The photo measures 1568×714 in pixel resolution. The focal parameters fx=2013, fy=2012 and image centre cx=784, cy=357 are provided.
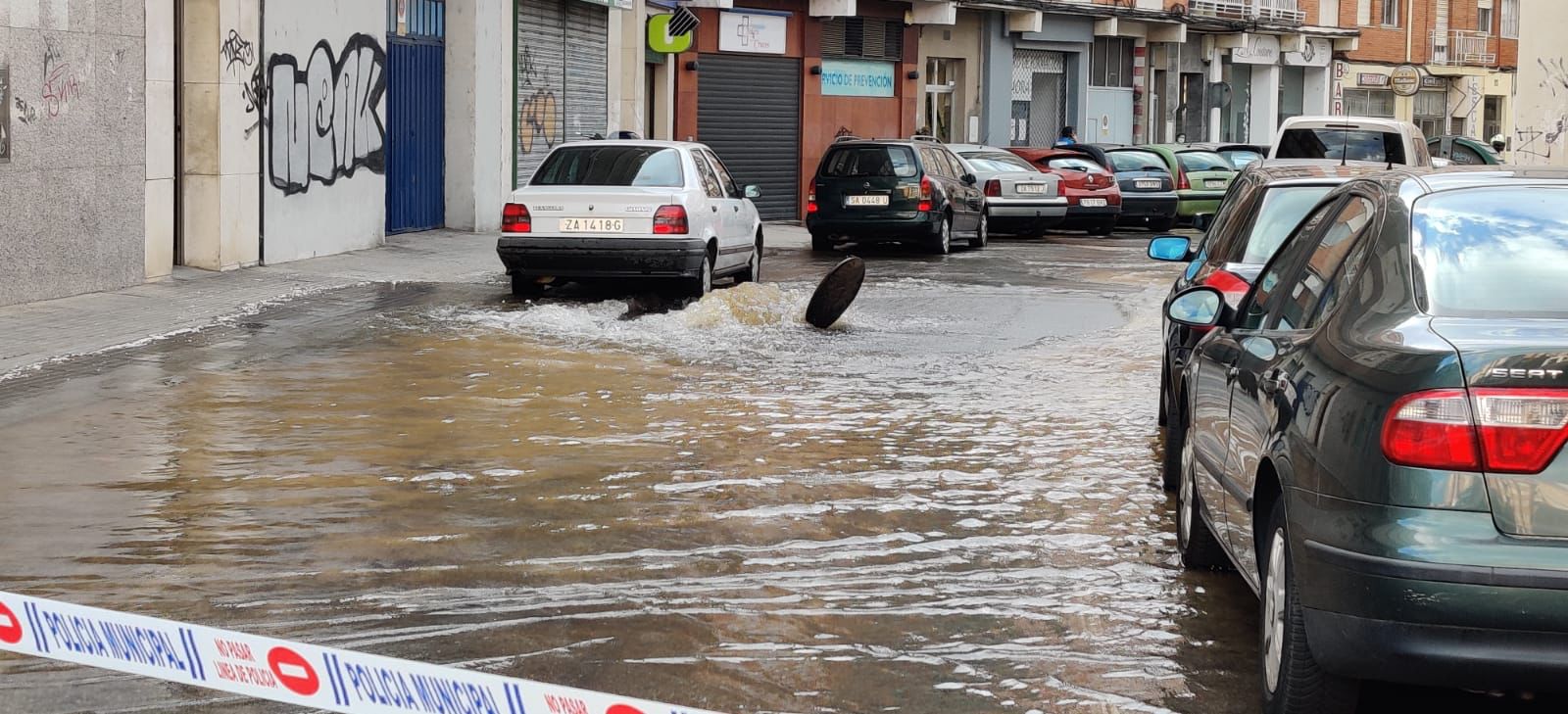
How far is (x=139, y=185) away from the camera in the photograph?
16719 mm

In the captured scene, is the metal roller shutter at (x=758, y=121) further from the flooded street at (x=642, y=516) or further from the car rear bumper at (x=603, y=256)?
the flooded street at (x=642, y=516)

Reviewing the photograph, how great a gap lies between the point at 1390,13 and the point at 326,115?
1712 inches

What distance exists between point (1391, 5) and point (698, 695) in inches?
2232

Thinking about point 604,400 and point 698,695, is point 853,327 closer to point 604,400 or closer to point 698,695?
point 604,400

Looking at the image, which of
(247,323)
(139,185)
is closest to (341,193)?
(139,185)

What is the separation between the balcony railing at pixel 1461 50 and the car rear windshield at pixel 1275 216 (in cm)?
5314

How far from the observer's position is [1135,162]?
34.0m

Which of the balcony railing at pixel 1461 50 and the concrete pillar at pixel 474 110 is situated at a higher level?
the balcony railing at pixel 1461 50

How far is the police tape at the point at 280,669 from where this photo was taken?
3.46 m

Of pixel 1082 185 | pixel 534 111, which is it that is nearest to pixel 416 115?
pixel 534 111

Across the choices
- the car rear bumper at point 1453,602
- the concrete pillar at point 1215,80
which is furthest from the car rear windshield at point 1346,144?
the concrete pillar at point 1215,80

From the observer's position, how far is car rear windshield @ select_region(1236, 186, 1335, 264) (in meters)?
9.09

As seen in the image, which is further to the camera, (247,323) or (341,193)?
(341,193)

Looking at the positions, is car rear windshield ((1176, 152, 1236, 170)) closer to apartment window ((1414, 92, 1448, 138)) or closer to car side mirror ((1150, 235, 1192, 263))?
car side mirror ((1150, 235, 1192, 263))
